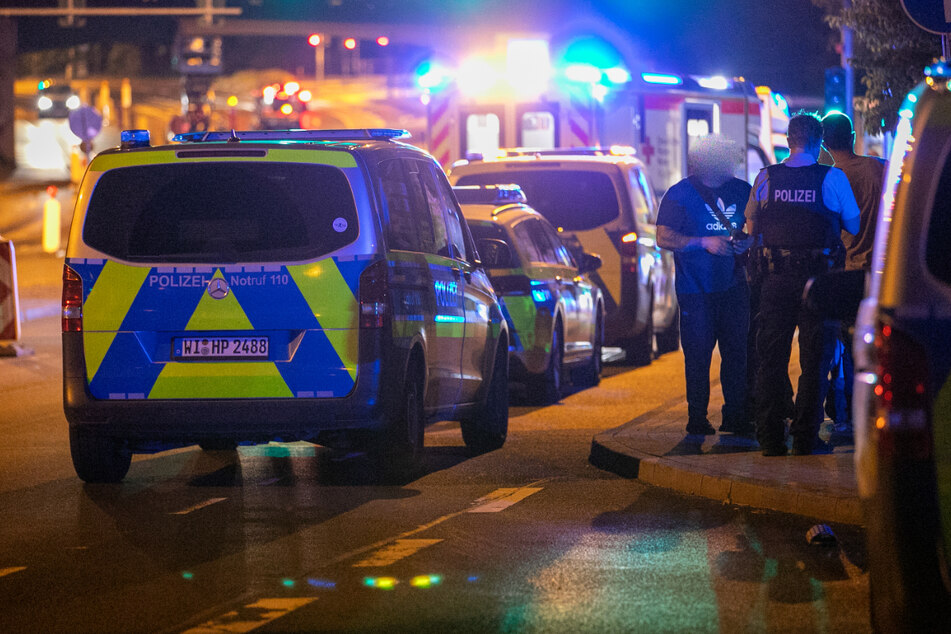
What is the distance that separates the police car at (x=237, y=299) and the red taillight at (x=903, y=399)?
14.4 ft

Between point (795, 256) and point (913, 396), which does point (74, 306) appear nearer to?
point (795, 256)

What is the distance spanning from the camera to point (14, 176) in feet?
210

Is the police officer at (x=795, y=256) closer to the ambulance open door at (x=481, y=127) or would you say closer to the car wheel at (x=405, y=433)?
the car wheel at (x=405, y=433)

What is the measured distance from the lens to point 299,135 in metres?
9.47

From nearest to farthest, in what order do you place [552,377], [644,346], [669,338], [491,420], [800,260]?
[800,260]
[491,420]
[552,377]
[644,346]
[669,338]

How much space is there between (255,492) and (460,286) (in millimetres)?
1953

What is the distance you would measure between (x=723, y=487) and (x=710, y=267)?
6.29ft

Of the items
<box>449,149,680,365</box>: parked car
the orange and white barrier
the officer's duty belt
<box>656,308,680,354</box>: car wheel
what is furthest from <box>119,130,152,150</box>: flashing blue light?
<box>656,308,680,354</box>: car wheel

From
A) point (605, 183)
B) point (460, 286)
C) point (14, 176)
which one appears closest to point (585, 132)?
point (605, 183)

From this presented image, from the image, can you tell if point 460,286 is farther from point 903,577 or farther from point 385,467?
point 903,577

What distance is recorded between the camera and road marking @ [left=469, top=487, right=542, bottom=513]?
826 cm

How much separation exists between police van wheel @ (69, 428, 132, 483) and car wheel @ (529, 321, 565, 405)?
15.5 feet

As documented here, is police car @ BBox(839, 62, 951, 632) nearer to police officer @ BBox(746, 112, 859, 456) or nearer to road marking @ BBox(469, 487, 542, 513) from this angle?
road marking @ BBox(469, 487, 542, 513)

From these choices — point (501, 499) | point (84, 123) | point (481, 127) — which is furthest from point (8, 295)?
point (84, 123)
